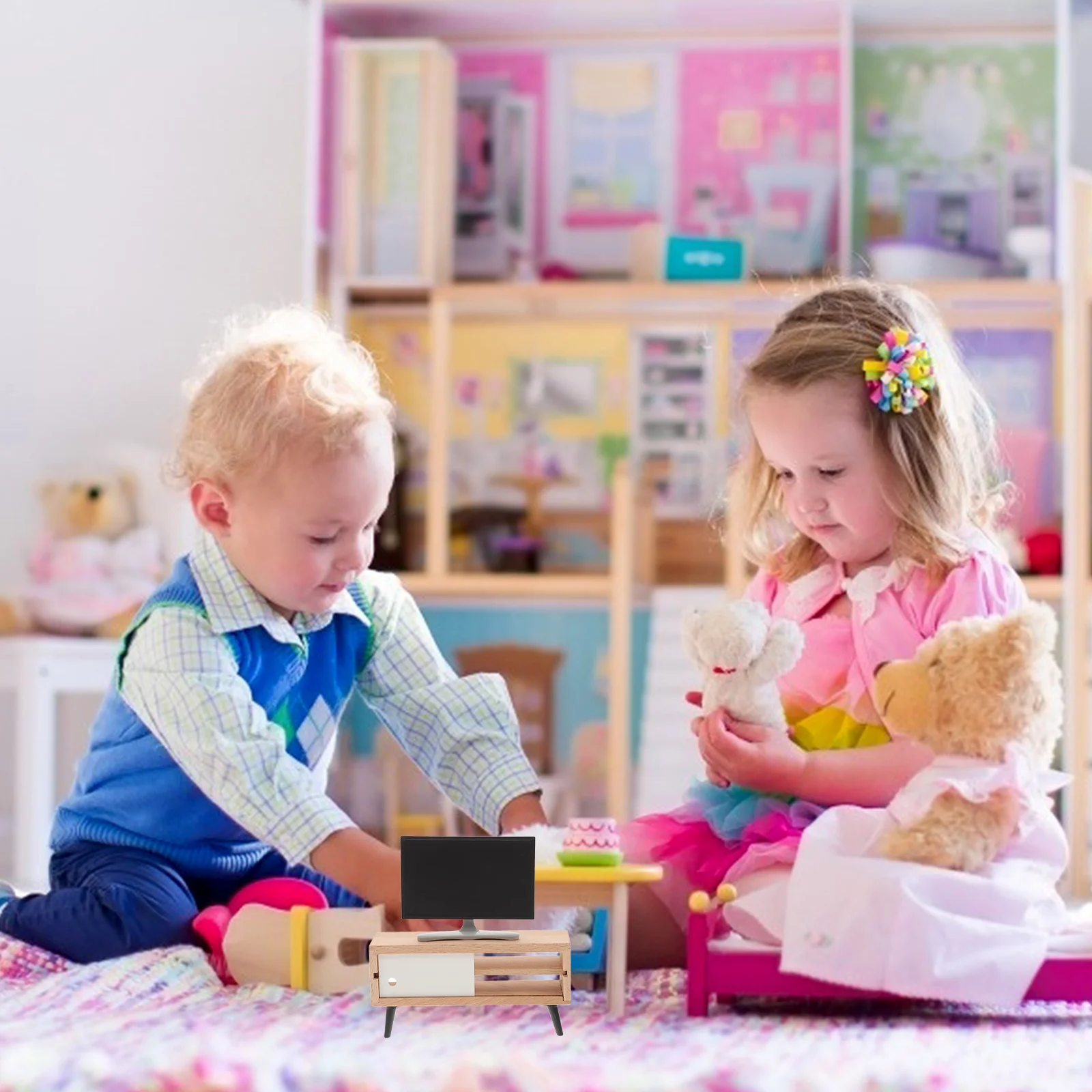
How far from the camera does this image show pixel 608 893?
1149 millimetres

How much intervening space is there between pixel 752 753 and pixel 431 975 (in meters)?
0.31

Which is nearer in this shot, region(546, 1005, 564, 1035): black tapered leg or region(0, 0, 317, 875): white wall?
region(546, 1005, 564, 1035): black tapered leg

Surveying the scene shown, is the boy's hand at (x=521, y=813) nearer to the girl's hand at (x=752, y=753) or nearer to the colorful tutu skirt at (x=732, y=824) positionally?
the colorful tutu skirt at (x=732, y=824)

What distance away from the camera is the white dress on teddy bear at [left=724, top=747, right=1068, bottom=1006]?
114 cm

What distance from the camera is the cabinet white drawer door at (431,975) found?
109 centimetres

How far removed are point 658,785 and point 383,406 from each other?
6.13 ft

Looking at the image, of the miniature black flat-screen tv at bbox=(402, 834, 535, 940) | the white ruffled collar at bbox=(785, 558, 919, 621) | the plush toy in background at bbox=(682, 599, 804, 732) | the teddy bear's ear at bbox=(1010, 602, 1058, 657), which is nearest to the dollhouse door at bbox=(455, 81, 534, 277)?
the white ruffled collar at bbox=(785, 558, 919, 621)

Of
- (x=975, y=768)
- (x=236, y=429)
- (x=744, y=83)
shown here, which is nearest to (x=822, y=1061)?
(x=975, y=768)

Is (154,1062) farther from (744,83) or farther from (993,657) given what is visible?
(744,83)

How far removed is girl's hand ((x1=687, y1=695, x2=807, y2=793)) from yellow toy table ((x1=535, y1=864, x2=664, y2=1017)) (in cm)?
17

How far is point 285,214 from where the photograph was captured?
336cm

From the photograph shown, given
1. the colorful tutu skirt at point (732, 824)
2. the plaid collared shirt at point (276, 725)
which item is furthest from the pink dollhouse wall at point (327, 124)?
the colorful tutu skirt at point (732, 824)

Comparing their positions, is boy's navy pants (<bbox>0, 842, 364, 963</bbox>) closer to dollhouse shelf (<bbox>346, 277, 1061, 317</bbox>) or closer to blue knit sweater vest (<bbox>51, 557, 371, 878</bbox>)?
blue knit sweater vest (<bbox>51, 557, 371, 878</bbox>)

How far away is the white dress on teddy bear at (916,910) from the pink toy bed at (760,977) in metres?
0.01
